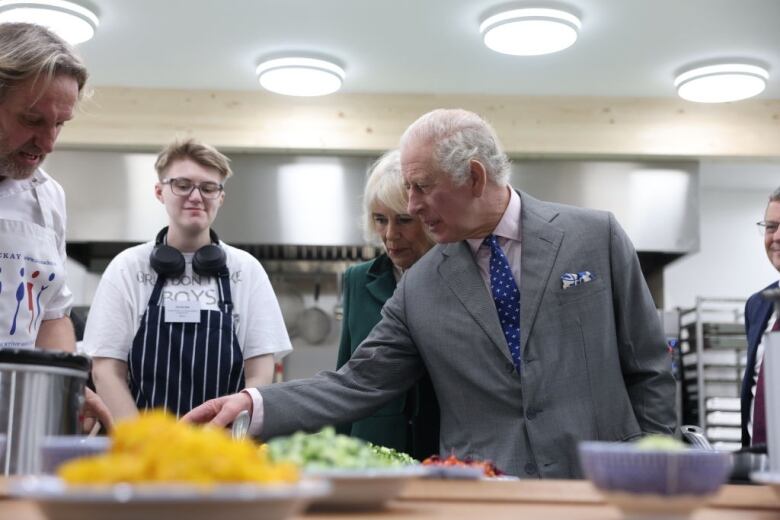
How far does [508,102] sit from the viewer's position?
559 cm

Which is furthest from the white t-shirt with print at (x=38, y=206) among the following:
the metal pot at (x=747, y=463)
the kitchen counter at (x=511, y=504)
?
the metal pot at (x=747, y=463)

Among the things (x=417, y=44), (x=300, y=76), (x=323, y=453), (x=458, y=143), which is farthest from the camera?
(x=300, y=76)

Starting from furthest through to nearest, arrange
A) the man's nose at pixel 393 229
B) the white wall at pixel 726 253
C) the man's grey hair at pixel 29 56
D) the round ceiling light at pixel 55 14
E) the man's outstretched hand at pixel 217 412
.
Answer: the white wall at pixel 726 253 < the round ceiling light at pixel 55 14 < the man's nose at pixel 393 229 < the man's grey hair at pixel 29 56 < the man's outstretched hand at pixel 217 412

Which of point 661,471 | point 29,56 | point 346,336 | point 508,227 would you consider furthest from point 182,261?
point 661,471

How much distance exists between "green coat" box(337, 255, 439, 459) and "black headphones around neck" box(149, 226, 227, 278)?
0.39 metres

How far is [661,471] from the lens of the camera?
36.7 inches

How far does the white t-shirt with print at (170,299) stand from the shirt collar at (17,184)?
596 mm

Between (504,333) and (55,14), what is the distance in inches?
113

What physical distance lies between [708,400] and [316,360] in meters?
2.29

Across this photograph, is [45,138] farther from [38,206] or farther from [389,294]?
[389,294]

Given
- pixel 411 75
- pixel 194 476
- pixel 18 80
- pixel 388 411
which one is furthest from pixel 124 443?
pixel 411 75

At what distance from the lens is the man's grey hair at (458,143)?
2371 millimetres

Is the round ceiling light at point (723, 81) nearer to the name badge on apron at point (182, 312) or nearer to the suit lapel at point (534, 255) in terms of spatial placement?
the suit lapel at point (534, 255)

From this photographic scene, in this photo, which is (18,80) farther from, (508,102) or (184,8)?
(508,102)
